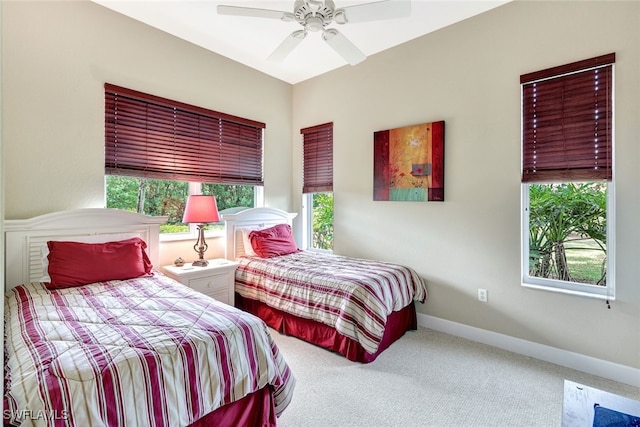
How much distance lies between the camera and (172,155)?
3.32m

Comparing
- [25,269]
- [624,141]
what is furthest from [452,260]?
[25,269]

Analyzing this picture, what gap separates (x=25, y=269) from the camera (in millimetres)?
2404

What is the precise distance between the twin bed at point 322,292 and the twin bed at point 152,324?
0.04ft

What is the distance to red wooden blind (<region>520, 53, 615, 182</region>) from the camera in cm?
233

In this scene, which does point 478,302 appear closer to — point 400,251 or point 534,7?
point 400,251

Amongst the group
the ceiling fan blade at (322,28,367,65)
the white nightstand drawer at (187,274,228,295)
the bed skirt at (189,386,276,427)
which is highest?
the ceiling fan blade at (322,28,367,65)

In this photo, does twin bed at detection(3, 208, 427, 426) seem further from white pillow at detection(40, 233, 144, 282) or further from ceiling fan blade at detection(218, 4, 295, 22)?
ceiling fan blade at detection(218, 4, 295, 22)

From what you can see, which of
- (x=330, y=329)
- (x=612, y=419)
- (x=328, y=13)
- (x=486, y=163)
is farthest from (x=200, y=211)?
(x=612, y=419)

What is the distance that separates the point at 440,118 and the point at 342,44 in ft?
4.17

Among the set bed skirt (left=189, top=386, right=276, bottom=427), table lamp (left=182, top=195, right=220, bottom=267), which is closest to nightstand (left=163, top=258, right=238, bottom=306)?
table lamp (left=182, top=195, right=220, bottom=267)

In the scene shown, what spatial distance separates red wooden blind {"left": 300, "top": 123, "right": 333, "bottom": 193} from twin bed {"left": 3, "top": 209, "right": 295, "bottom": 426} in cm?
233

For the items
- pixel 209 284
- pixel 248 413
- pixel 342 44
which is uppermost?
pixel 342 44

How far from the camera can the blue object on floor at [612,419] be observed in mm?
1232

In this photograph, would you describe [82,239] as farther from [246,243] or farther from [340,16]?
[340,16]
